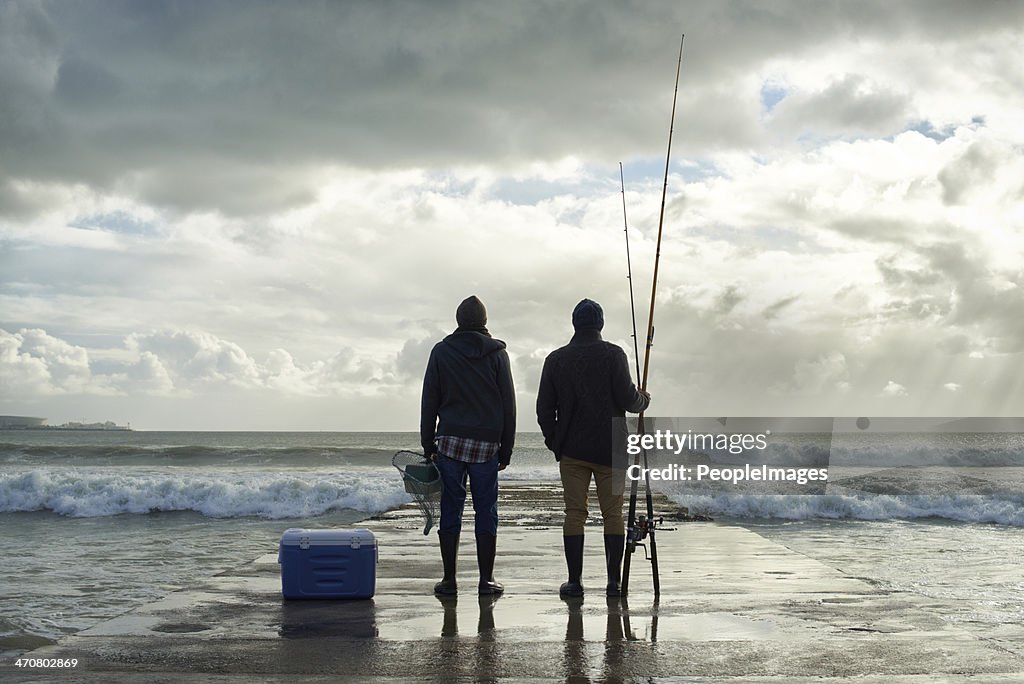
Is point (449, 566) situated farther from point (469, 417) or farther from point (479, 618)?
point (469, 417)

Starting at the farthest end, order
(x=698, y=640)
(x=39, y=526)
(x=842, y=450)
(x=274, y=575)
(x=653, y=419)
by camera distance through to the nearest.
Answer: (x=842, y=450) < (x=39, y=526) < (x=274, y=575) < (x=653, y=419) < (x=698, y=640)

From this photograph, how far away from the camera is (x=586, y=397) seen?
17.9 feet

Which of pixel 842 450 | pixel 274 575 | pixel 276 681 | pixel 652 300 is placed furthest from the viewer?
pixel 842 450

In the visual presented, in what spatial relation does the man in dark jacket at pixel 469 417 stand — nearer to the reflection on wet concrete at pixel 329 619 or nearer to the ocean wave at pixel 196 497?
the reflection on wet concrete at pixel 329 619

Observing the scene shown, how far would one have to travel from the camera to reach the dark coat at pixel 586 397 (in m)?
5.43

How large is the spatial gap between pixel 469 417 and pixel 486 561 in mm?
899

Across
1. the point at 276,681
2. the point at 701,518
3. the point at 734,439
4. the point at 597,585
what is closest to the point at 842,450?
the point at 734,439

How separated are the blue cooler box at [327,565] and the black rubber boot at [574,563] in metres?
1.11

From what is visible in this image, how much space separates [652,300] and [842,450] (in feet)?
142

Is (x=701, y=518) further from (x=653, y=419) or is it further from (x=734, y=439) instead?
(x=734, y=439)

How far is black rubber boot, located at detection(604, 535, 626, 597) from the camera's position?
5578mm

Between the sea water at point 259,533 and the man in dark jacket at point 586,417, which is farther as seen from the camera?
the sea water at point 259,533

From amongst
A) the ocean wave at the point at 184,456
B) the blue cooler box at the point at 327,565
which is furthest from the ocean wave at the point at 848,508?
the ocean wave at the point at 184,456

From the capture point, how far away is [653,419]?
601cm
